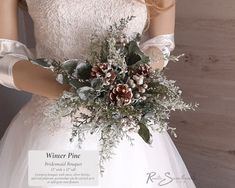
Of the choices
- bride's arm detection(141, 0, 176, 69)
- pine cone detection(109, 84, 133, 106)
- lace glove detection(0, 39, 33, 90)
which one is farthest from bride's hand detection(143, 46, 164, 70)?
lace glove detection(0, 39, 33, 90)

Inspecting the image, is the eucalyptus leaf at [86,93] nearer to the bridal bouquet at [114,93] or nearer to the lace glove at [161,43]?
the bridal bouquet at [114,93]

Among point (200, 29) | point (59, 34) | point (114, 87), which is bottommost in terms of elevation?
point (114, 87)

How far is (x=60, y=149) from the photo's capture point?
88cm

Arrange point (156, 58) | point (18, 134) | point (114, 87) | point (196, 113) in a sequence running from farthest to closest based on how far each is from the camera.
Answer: point (196, 113) < point (18, 134) < point (156, 58) < point (114, 87)

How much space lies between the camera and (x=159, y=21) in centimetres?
99

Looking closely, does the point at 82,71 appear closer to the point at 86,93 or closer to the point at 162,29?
the point at 86,93

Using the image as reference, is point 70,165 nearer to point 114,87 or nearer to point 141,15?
point 114,87

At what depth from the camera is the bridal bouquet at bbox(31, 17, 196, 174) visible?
0.71m

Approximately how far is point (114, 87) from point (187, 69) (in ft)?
2.09

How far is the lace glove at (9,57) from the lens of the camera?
33.5 inches

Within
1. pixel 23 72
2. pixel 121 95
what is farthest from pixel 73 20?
pixel 121 95

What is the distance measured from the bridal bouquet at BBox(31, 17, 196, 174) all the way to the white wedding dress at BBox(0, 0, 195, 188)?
0.12 m

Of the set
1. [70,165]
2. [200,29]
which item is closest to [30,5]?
[70,165]

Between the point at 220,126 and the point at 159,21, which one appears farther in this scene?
the point at 220,126
